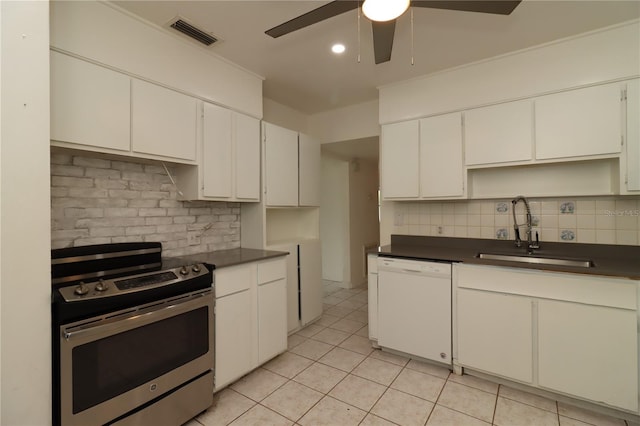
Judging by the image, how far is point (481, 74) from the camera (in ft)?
8.29

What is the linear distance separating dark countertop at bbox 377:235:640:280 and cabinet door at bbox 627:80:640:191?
544 mm

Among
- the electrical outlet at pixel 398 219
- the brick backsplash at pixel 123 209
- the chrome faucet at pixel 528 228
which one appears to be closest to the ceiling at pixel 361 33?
the brick backsplash at pixel 123 209

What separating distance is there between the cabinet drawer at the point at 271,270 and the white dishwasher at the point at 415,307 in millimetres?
922

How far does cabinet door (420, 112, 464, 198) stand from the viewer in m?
2.63

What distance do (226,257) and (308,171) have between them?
1.47 m

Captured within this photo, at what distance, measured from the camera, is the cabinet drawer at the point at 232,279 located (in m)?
2.01

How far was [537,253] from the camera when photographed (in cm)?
239

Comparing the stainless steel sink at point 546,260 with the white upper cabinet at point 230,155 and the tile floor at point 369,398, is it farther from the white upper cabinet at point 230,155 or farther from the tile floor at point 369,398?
the white upper cabinet at point 230,155

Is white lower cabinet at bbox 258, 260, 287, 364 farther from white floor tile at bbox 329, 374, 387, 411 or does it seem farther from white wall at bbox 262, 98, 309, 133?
white wall at bbox 262, 98, 309, 133

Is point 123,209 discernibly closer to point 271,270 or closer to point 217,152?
point 217,152

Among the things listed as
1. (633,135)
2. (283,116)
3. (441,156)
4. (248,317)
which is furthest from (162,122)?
(633,135)

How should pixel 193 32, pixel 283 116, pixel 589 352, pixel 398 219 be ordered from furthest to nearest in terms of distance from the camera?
pixel 283 116, pixel 398 219, pixel 193 32, pixel 589 352

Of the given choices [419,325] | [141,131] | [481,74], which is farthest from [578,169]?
[141,131]

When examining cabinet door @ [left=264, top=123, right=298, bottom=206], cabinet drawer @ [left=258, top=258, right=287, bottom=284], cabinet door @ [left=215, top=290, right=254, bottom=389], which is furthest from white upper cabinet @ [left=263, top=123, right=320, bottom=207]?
cabinet door @ [left=215, top=290, right=254, bottom=389]
